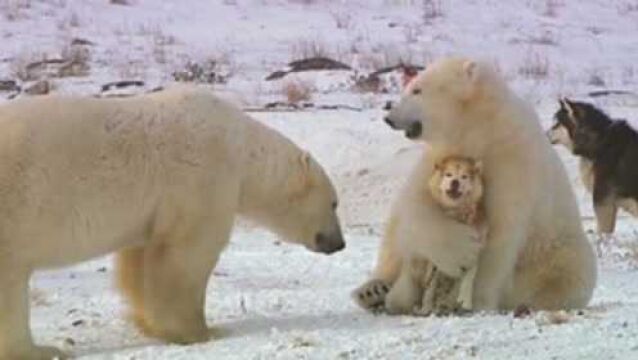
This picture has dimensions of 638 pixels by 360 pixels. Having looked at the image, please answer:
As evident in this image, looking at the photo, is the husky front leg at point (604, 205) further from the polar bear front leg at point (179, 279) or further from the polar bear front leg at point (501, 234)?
the polar bear front leg at point (179, 279)

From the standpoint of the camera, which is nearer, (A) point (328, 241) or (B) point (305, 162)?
(B) point (305, 162)

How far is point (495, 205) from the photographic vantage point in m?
7.14

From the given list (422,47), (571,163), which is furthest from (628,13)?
(571,163)

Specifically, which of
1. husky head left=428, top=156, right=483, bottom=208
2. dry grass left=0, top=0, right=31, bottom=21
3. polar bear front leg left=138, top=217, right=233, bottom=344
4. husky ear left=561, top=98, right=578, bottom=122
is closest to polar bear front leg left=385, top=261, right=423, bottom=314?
husky head left=428, top=156, right=483, bottom=208

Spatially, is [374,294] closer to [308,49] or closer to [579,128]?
[579,128]

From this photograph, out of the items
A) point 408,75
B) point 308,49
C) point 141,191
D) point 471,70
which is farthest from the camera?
point 308,49

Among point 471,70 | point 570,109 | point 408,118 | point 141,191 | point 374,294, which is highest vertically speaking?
point 471,70

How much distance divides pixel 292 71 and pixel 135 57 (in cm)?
304

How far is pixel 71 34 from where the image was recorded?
78.7 ft

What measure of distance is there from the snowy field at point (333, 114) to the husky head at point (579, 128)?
629 millimetres

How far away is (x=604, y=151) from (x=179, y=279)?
868 centimetres

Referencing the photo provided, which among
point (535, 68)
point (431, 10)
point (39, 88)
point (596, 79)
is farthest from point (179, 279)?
point (431, 10)

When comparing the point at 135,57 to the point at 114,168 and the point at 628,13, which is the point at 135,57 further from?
the point at 114,168

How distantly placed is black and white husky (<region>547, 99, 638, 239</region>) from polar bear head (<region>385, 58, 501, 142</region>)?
742 cm
